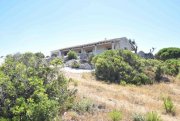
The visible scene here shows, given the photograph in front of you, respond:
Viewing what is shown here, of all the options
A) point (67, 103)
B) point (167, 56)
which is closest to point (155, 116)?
point (67, 103)

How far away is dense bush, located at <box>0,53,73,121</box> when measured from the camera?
28.7 ft

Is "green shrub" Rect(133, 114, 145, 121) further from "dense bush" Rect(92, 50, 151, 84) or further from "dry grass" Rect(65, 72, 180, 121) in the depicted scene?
"dense bush" Rect(92, 50, 151, 84)

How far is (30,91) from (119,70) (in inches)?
607

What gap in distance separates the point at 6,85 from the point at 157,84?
54.2ft

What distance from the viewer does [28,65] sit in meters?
11.7

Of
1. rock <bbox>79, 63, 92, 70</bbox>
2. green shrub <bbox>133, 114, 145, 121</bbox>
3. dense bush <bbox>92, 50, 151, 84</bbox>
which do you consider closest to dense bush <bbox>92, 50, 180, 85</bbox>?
dense bush <bbox>92, 50, 151, 84</bbox>

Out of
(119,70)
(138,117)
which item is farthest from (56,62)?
(119,70)

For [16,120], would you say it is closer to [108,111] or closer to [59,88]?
[59,88]

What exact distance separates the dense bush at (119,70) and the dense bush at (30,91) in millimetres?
12175

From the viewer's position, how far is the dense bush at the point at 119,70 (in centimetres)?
2366

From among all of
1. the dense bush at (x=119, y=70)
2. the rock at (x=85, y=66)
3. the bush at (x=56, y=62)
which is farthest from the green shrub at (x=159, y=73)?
the bush at (x=56, y=62)

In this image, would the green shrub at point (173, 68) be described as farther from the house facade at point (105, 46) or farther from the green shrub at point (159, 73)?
the house facade at point (105, 46)

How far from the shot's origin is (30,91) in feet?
32.1

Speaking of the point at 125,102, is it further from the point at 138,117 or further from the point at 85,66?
the point at 85,66
